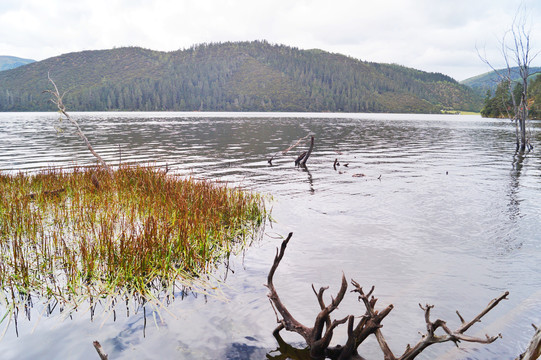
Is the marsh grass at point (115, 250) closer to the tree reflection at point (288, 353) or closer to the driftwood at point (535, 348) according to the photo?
the tree reflection at point (288, 353)

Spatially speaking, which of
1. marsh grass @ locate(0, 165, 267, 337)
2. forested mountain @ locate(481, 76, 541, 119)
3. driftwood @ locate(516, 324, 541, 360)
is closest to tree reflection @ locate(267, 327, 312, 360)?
marsh grass @ locate(0, 165, 267, 337)

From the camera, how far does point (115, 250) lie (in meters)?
6.86

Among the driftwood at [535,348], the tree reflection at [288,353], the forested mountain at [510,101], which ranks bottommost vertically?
the tree reflection at [288,353]

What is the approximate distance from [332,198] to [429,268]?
7.64 meters

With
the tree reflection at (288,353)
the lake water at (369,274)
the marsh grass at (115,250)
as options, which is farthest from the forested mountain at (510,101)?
the tree reflection at (288,353)

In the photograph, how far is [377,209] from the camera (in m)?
13.6

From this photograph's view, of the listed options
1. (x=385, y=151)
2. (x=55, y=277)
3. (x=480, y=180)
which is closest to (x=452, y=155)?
(x=385, y=151)

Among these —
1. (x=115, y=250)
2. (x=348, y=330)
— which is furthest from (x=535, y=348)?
(x=115, y=250)

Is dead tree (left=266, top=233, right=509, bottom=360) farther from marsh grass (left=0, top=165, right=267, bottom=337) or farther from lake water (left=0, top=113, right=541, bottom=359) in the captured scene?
marsh grass (left=0, top=165, right=267, bottom=337)

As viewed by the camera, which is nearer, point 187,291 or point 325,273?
point 187,291

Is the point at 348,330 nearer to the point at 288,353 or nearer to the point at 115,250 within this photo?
the point at 288,353

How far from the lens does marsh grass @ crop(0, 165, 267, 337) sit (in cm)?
610

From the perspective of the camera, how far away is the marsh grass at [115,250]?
240 inches

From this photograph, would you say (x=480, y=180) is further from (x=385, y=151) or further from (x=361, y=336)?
(x=361, y=336)
